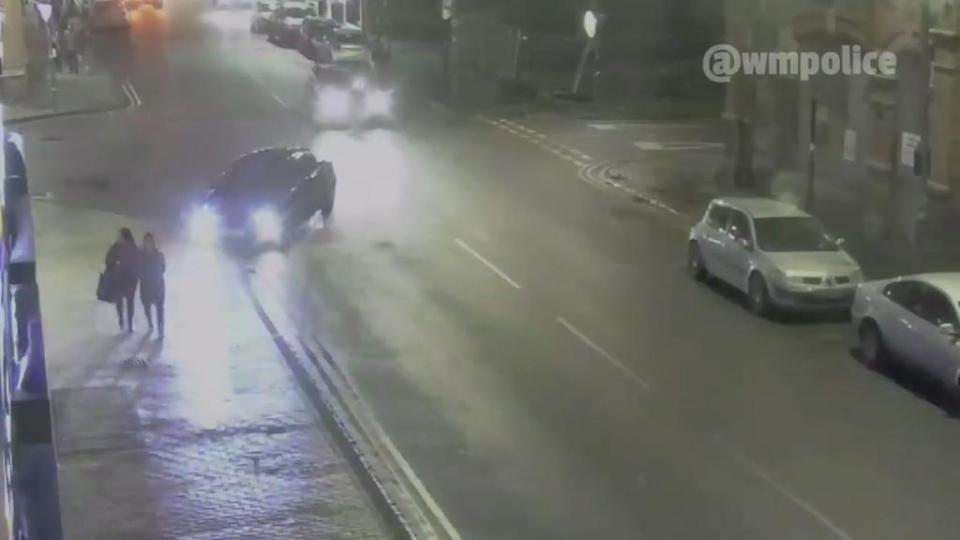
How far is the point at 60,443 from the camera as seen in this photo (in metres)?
17.3

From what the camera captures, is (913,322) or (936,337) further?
(913,322)

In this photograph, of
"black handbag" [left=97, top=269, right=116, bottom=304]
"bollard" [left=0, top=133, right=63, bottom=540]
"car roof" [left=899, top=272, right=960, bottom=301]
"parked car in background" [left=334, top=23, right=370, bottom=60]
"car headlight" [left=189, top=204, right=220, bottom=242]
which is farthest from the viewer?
"parked car in background" [left=334, top=23, right=370, bottom=60]

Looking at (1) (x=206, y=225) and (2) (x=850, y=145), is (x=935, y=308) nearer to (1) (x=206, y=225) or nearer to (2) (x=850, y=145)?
(1) (x=206, y=225)

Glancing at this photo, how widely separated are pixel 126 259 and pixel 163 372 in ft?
6.94

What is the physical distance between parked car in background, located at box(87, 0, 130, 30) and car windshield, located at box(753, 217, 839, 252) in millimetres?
55914

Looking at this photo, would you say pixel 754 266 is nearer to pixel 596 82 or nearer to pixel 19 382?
pixel 19 382

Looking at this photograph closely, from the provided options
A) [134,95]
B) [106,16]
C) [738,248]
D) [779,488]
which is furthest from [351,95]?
[779,488]

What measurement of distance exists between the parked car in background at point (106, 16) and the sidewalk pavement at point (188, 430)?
52783mm

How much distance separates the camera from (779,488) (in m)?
16.2

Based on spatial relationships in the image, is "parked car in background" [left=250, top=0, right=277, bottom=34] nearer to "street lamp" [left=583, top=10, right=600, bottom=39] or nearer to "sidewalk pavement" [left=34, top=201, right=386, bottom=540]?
"street lamp" [left=583, top=10, right=600, bottom=39]

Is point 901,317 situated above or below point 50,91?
below

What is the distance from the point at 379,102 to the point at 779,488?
119 ft

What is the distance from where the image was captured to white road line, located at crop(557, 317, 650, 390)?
20114mm

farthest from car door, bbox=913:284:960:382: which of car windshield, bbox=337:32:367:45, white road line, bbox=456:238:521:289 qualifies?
car windshield, bbox=337:32:367:45
